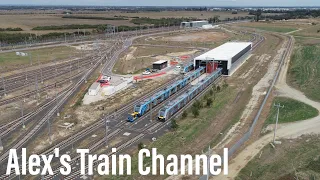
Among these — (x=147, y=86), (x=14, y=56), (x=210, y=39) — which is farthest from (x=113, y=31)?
(x=147, y=86)

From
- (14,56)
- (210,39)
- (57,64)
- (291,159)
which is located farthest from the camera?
(210,39)

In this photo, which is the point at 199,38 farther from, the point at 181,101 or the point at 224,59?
the point at 181,101

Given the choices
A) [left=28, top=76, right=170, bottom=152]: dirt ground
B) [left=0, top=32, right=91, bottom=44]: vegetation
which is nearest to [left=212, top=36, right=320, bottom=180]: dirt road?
[left=28, top=76, right=170, bottom=152]: dirt ground

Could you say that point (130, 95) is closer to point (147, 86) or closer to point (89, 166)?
point (147, 86)

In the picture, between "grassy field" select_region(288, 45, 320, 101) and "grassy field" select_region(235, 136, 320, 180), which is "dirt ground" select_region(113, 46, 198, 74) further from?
"grassy field" select_region(235, 136, 320, 180)

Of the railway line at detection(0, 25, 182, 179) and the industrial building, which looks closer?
the railway line at detection(0, 25, 182, 179)

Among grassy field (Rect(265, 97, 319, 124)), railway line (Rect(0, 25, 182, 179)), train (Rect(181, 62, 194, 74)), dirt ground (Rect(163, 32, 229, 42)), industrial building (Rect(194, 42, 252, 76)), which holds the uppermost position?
dirt ground (Rect(163, 32, 229, 42))
